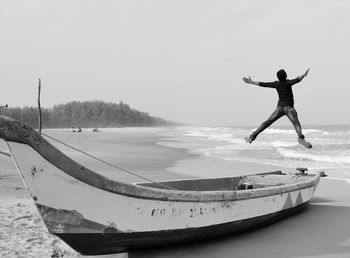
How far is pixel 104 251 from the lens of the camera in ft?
16.9

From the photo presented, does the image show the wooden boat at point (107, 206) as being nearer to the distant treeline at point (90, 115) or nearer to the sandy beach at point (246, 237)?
the sandy beach at point (246, 237)

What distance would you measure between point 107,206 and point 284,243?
292cm

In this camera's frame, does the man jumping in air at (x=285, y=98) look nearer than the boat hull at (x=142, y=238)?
No

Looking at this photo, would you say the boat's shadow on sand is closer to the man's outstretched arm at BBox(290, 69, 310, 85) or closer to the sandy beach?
the sandy beach

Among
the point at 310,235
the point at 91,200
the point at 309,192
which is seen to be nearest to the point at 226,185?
the point at 309,192

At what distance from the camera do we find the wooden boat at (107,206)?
434 cm

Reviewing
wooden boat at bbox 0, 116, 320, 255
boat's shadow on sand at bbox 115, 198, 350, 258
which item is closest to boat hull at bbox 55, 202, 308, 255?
wooden boat at bbox 0, 116, 320, 255

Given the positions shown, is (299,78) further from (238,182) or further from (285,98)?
(238,182)

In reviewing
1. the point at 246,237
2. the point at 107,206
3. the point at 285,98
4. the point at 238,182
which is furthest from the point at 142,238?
the point at 238,182

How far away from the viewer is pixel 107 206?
4773mm

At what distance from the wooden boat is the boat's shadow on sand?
198 millimetres

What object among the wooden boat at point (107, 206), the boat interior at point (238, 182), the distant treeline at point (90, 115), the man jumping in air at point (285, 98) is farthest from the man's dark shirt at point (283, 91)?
the distant treeline at point (90, 115)

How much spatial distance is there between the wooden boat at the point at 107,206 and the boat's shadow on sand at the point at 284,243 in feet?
0.65

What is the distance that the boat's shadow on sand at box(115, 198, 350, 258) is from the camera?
18.5 ft
